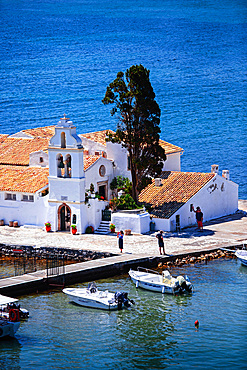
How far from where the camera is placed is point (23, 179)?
52688 mm

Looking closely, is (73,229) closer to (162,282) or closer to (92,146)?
(92,146)

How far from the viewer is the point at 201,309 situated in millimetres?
36312

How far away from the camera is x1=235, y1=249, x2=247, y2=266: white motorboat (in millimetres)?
42844

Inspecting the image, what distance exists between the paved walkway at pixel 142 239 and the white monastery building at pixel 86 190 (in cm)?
94

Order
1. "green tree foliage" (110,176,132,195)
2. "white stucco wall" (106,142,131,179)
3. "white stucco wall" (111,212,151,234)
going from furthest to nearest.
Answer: "white stucco wall" (106,142,131,179)
"green tree foliage" (110,176,132,195)
"white stucco wall" (111,212,151,234)

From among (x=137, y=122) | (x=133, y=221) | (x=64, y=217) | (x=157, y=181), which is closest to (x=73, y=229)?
(x=64, y=217)

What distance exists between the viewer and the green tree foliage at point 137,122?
168 ft

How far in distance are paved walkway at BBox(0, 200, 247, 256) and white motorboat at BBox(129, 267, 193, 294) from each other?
394 centimetres

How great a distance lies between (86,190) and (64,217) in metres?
2.15

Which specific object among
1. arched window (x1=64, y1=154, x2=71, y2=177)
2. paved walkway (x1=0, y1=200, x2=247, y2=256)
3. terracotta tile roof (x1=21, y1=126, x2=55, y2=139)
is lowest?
paved walkway (x1=0, y1=200, x2=247, y2=256)

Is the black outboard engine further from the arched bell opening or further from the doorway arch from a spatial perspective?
the arched bell opening

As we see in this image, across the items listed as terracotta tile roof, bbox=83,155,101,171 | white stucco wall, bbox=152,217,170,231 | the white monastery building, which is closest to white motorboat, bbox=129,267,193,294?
white stucco wall, bbox=152,217,170,231

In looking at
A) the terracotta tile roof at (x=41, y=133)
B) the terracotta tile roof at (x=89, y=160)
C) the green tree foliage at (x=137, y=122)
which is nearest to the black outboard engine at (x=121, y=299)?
the green tree foliage at (x=137, y=122)

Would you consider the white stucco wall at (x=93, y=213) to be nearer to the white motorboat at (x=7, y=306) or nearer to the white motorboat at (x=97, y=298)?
the white motorboat at (x=97, y=298)
